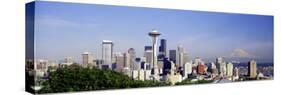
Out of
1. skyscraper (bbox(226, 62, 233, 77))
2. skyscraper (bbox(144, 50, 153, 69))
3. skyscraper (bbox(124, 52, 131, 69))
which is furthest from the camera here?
skyscraper (bbox(226, 62, 233, 77))

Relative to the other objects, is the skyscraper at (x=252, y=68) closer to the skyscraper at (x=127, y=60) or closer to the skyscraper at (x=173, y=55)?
the skyscraper at (x=173, y=55)

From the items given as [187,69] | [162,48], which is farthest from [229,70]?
[162,48]

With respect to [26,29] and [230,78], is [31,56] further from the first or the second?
[230,78]

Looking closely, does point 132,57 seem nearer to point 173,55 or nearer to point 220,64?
point 173,55

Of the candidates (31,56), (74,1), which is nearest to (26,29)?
(31,56)

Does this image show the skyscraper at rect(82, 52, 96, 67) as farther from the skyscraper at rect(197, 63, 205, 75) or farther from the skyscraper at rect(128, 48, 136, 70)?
the skyscraper at rect(197, 63, 205, 75)

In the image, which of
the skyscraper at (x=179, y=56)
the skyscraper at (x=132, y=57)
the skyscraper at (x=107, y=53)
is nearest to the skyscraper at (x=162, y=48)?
the skyscraper at (x=179, y=56)

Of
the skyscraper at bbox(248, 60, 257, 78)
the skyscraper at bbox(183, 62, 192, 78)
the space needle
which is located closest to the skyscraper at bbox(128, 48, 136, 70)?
the space needle
